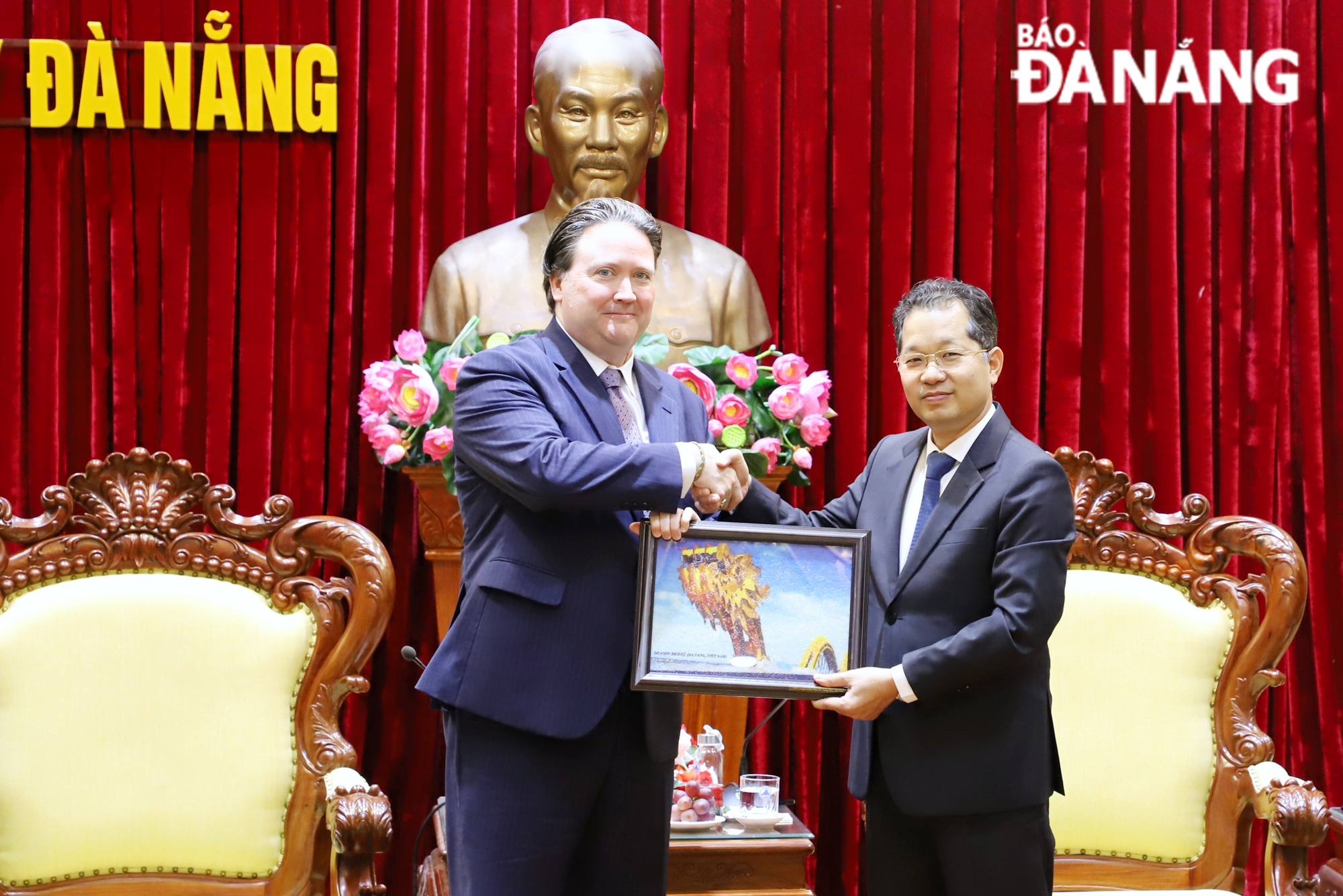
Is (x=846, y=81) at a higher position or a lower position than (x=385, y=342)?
higher

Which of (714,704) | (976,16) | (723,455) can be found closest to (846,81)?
(976,16)

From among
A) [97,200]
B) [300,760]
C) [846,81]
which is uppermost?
[846,81]

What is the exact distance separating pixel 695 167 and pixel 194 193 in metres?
1.36

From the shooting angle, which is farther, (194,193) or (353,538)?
(194,193)

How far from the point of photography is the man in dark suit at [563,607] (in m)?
1.72

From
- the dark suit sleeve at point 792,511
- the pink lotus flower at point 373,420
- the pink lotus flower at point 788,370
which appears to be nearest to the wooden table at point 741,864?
the dark suit sleeve at point 792,511

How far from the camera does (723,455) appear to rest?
1856 mm

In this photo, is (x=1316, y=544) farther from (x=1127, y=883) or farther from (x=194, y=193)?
(x=194, y=193)

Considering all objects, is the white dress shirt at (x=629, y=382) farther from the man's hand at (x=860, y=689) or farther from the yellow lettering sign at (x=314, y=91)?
the yellow lettering sign at (x=314, y=91)

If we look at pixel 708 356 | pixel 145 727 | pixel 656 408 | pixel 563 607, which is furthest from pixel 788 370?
pixel 145 727

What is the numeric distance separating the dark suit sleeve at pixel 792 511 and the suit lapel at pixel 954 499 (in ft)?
0.59

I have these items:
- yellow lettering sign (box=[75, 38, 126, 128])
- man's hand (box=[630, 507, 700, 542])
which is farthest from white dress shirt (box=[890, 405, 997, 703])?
yellow lettering sign (box=[75, 38, 126, 128])

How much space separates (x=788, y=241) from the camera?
3588 mm

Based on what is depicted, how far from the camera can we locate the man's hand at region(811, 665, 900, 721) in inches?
71.2
